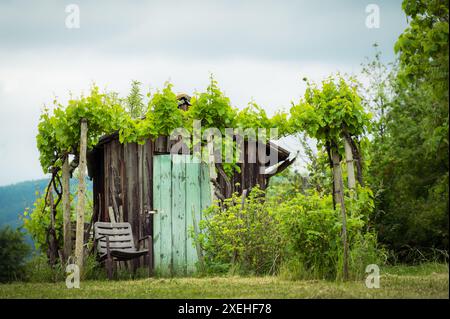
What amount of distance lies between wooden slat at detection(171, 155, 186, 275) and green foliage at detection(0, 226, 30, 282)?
2.54m

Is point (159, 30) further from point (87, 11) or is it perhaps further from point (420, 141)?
point (420, 141)

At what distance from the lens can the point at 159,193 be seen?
9875 mm

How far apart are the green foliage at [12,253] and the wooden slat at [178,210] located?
2.54 meters

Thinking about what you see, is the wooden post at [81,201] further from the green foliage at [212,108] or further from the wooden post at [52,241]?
the green foliage at [212,108]

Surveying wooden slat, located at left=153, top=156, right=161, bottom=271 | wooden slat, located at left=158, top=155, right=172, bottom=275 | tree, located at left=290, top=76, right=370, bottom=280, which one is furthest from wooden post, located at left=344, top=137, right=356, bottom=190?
wooden slat, located at left=153, top=156, right=161, bottom=271

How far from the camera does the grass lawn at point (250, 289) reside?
5.32 m

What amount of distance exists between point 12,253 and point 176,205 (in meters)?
2.85

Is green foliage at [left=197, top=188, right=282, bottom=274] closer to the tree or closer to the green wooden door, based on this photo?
the green wooden door

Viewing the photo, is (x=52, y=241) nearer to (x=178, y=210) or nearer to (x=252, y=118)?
(x=178, y=210)

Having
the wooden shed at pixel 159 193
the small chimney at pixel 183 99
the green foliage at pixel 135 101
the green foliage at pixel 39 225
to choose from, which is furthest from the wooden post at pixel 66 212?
the green foliage at pixel 135 101

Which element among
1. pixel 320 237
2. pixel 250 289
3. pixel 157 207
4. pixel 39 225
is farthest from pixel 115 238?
pixel 250 289

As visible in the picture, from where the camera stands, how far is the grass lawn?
5320 mm
